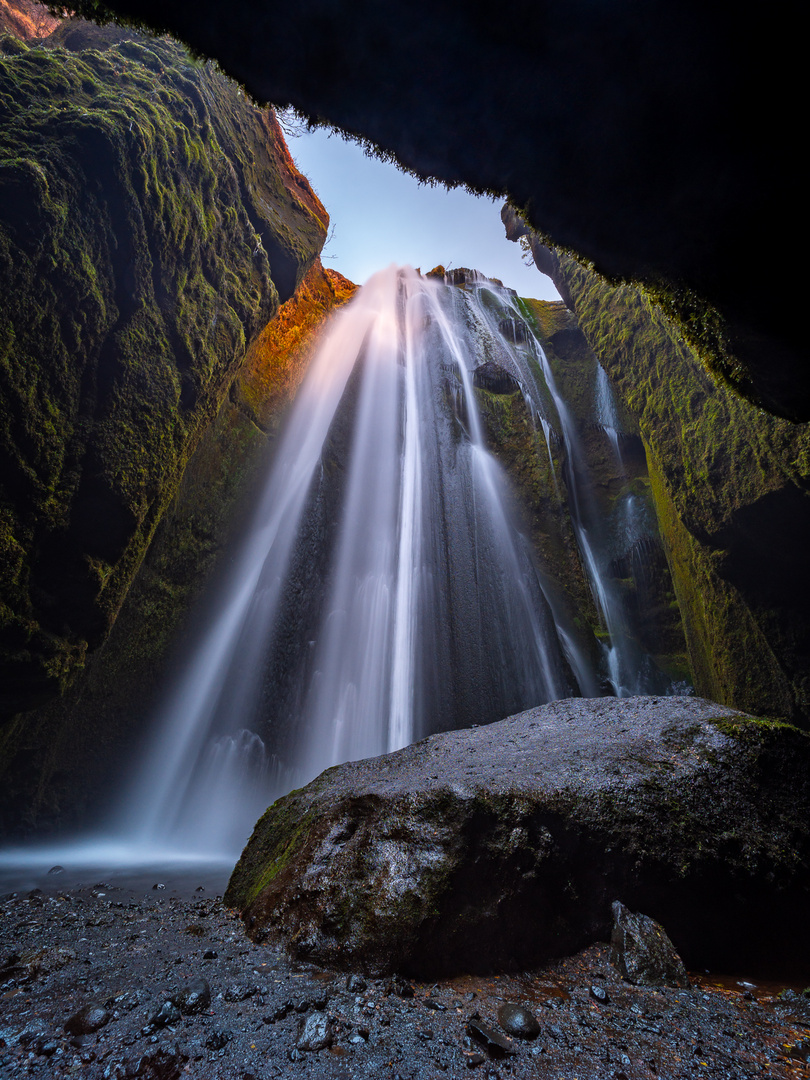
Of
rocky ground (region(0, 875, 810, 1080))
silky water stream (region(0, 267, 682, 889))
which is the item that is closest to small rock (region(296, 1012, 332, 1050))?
rocky ground (region(0, 875, 810, 1080))

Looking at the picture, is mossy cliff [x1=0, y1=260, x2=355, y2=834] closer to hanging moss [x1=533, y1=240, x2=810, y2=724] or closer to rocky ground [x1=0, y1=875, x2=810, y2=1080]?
rocky ground [x1=0, y1=875, x2=810, y2=1080]

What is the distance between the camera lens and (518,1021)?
2.10m

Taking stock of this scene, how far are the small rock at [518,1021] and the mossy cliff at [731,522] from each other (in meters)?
6.64

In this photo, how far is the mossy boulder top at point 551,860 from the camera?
8.67 feet

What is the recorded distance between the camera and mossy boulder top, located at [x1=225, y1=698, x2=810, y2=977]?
2643 mm

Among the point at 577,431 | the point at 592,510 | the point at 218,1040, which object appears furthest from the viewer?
the point at 577,431

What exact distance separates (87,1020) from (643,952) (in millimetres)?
2952

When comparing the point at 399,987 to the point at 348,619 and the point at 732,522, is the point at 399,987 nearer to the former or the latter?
the point at 732,522

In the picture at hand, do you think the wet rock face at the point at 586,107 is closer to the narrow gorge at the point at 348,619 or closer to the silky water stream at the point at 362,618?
the narrow gorge at the point at 348,619

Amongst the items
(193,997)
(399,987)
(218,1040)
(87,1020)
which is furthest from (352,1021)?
(87,1020)

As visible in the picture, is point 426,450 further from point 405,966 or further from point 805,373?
point 405,966

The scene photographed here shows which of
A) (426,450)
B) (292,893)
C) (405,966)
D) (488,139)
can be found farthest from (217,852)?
(426,450)

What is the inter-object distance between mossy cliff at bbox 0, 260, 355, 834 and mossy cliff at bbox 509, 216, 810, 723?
8.50 m

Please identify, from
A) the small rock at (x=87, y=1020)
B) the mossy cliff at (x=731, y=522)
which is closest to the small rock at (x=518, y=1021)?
the small rock at (x=87, y=1020)
